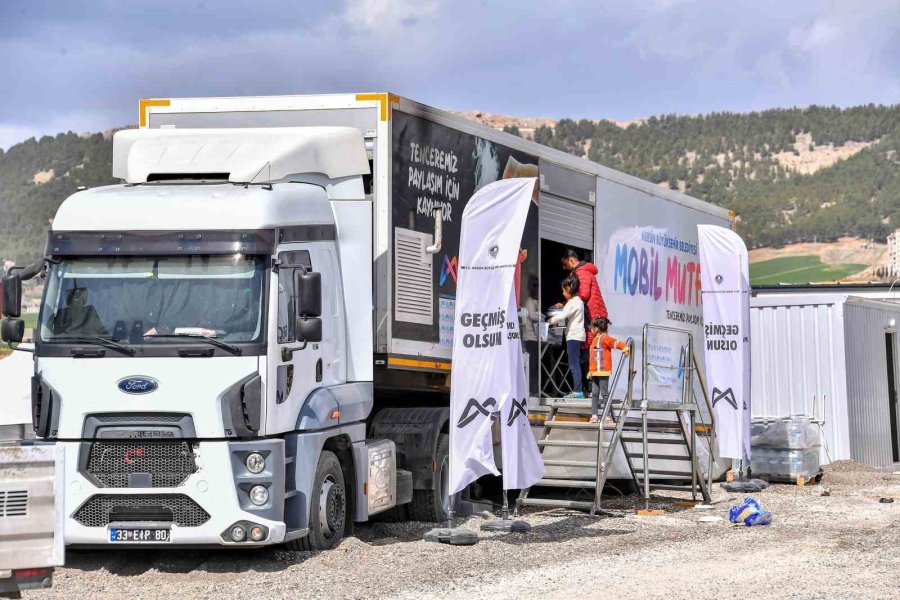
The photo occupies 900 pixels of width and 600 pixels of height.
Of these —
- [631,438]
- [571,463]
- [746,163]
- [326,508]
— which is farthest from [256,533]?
[746,163]

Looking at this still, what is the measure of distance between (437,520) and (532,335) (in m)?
2.83

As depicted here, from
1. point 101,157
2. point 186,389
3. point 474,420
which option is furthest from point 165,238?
point 101,157

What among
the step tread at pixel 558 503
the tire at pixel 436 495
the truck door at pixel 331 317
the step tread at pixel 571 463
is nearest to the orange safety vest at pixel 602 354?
the step tread at pixel 571 463

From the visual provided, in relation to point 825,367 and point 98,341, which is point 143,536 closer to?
point 98,341

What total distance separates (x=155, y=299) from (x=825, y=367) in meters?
18.1

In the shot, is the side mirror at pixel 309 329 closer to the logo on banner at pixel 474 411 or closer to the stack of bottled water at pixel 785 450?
the logo on banner at pixel 474 411

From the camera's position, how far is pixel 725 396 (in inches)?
757

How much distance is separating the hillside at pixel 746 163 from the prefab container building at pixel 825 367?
85680mm

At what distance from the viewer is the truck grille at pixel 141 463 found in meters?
11.0

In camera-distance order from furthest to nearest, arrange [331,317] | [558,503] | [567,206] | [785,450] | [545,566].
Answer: [785,450] → [567,206] → [558,503] → [331,317] → [545,566]

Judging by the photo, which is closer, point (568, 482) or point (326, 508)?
point (326, 508)

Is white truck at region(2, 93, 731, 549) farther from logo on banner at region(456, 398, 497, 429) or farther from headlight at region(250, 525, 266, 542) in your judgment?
logo on banner at region(456, 398, 497, 429)

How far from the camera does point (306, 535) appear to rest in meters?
11.8

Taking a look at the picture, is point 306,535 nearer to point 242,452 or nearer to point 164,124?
point 242,452
